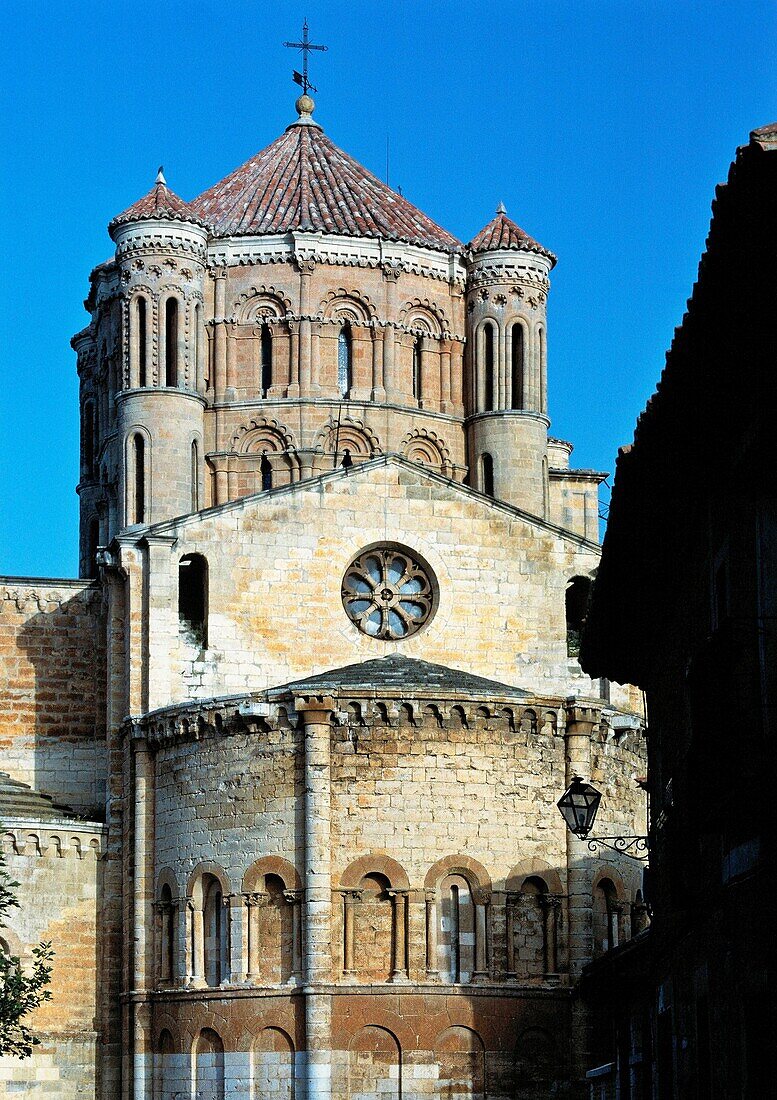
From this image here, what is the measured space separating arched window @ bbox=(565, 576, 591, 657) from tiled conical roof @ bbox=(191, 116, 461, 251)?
11958mm

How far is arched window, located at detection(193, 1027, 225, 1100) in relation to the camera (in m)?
37.8

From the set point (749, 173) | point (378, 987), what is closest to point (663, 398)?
point (749, 173)

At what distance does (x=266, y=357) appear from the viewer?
173 feet

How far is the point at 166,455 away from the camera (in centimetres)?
4912

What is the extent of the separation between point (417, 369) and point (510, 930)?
59.6 ft

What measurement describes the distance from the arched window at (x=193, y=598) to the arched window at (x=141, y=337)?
6.50 metres

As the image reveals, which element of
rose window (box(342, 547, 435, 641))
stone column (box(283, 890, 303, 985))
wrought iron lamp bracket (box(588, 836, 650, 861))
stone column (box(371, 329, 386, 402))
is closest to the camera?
wrought iron lamp bracket (box(588, 836, 650, 861))

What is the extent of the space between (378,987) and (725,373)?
79.5ft

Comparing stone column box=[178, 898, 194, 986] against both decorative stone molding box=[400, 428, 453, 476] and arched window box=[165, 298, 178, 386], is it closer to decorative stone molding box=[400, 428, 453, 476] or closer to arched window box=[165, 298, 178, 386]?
arched window box=[165, 298, 178, 386]

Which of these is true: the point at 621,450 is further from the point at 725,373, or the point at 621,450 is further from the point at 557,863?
the point at 557,863

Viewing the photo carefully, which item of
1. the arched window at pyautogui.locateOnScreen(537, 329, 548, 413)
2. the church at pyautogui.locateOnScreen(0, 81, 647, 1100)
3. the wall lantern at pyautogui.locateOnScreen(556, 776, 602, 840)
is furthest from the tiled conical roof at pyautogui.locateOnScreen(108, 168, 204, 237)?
the wall lantern at pyautogui.locateOnScreen(556, 776, 602, 840)

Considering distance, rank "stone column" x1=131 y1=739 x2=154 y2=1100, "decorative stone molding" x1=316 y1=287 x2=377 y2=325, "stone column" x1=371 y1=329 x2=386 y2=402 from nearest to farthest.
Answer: "stone column" x1=131 y1=739 x2=154 y2=1100 → "stone column" x1=371 y1=329 x2=386 y2=402 → "decorative stone molding" x1=316 y1=287 x2=377 y2=325

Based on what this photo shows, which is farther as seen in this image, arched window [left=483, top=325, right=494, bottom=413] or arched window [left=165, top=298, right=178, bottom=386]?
arched window [left=483, top=325, right=494, bottom=413]

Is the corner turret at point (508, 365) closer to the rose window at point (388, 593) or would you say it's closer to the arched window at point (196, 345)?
the arched window at point (196, 345)
